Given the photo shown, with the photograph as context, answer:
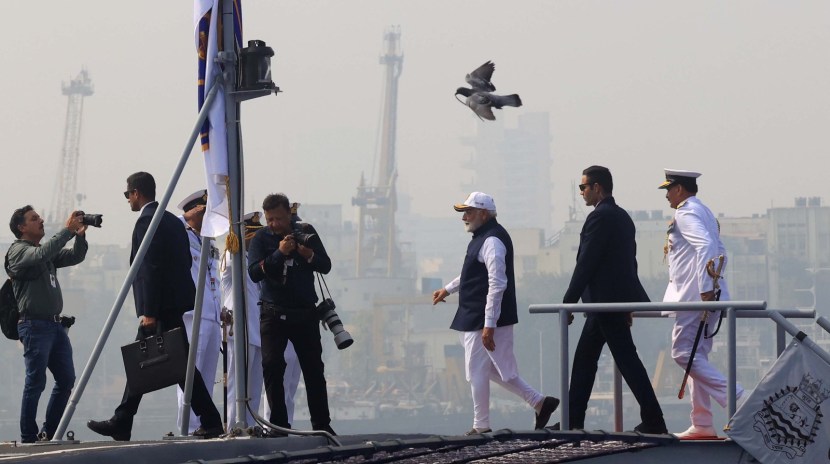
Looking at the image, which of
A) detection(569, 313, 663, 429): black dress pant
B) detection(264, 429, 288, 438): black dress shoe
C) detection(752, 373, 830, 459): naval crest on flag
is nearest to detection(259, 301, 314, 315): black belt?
detection(264, 429, 288, 438): black dress shoe

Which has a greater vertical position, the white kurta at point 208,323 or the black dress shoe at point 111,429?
the white kurta at point 208,323

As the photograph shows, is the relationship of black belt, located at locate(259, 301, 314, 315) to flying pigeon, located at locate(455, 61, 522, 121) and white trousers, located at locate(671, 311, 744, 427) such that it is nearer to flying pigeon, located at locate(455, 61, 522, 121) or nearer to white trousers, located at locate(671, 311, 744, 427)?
white trousers, located at locate(671, 311, 744, 427)

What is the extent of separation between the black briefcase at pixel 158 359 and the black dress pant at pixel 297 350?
824 mm

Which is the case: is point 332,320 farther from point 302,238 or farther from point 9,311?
point 9,311

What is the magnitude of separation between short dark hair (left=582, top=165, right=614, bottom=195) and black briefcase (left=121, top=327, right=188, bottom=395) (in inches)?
115

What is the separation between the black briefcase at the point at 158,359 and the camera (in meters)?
10.7

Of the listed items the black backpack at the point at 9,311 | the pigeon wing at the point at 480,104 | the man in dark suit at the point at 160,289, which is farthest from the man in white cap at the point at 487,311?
the black backpack at the point at 9,311

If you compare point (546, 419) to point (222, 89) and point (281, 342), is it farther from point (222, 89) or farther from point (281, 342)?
point (222, 89)

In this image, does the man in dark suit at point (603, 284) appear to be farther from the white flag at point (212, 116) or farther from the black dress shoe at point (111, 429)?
the black dress shoe at point (111, 429)

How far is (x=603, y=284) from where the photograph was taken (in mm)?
11602

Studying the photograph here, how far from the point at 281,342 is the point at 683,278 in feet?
9.22

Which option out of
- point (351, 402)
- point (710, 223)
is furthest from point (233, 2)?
point (351, 402)

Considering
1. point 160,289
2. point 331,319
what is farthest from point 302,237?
point 160,289

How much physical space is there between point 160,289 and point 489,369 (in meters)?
2.64
